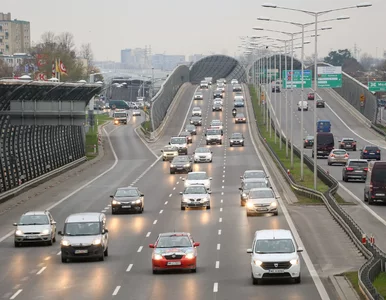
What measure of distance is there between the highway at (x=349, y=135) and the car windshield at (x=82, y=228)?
9.98 m

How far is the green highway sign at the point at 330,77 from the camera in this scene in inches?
3519

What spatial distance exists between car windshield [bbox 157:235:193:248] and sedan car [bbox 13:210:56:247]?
9.14 m

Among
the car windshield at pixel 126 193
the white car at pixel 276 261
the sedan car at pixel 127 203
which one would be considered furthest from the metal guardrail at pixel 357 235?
the car windshield at pixel 126 193

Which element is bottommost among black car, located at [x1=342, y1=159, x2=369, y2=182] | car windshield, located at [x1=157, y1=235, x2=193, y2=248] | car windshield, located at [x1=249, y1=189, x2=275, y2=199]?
black car, located at [x1=342, y1=159, x2=369, y2=182]

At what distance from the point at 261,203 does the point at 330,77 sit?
41.1 m

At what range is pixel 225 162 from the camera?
90.3 metres

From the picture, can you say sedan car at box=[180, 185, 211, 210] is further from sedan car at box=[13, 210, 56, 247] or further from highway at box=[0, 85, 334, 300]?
sedan car at box=[13, 210, 56, 247]

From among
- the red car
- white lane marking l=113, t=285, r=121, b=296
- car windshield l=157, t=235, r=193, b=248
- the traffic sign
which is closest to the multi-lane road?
white lane marking l=113, t=285, r=121, b=296

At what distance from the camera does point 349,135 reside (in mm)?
125562

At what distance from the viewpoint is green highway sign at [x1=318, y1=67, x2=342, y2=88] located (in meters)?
89.4

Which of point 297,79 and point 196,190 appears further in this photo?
point 297,79

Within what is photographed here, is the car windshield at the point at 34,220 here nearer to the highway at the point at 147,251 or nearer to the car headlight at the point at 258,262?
the highway at the point at 147,251

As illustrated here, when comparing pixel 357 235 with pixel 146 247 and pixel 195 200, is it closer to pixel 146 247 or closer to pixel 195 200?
pixel 146 247

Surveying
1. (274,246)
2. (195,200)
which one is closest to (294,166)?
(195,200)
